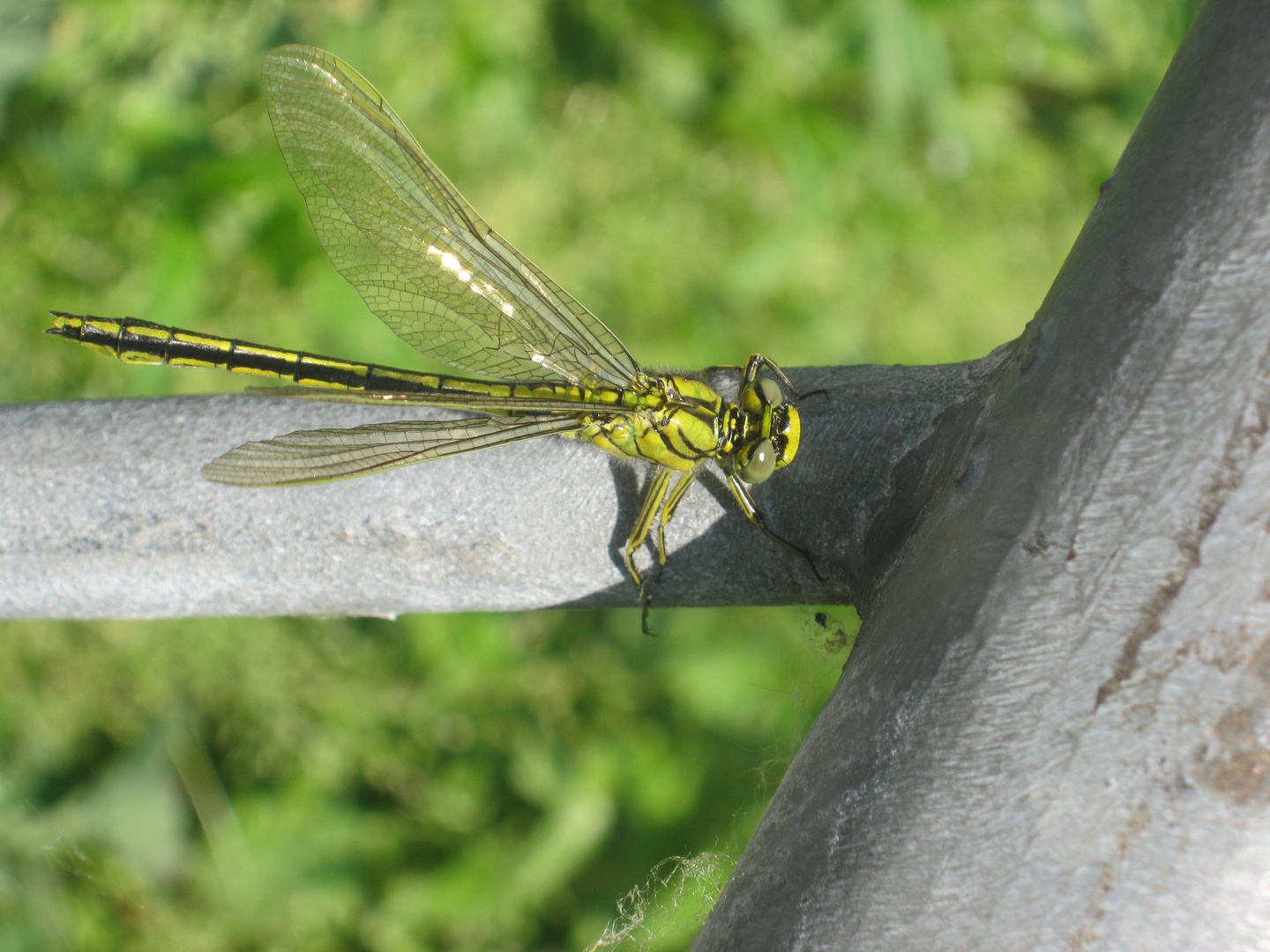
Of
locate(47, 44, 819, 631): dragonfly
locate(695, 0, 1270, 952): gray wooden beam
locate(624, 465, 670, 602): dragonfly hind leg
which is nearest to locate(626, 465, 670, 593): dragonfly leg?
locate(624, 465, 670, 602): dragonfly hind leg

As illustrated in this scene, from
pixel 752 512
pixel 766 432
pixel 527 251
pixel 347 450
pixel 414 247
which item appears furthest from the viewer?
pixel 527 251

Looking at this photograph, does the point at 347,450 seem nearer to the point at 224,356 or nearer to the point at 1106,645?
the point at 224,356

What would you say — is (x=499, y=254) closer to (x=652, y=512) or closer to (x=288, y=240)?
(x=652, y=512)

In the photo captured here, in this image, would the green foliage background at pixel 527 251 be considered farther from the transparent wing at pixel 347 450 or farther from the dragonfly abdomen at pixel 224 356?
the transparent wing at pixel 347 450

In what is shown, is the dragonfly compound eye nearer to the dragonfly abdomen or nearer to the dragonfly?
the dragonfly

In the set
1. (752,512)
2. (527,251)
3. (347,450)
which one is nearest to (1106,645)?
(752,512)

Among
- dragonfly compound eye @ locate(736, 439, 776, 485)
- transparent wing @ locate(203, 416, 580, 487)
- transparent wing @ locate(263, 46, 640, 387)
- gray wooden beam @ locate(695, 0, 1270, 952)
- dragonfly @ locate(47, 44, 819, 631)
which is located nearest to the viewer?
gray wooden beam @ locate(695, 0, 1270, 952)

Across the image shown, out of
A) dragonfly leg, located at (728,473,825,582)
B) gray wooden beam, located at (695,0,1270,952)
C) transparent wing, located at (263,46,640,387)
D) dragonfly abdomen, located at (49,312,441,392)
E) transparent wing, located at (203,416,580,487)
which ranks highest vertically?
transparent wing, located at (263,46,640,387)
